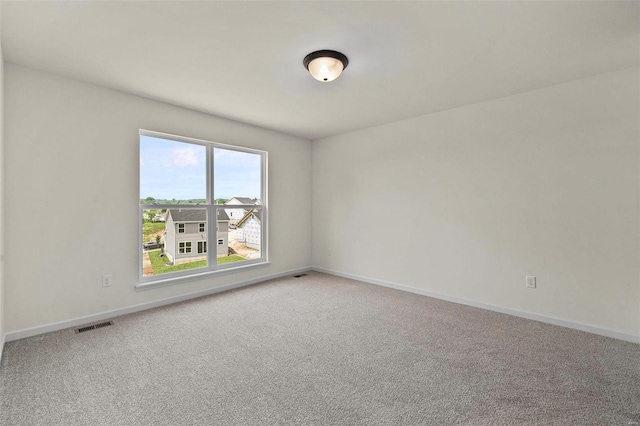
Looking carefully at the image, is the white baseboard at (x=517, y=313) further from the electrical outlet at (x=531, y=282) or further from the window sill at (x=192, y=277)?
the window sill at (x=192, y=277)

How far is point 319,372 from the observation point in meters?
2.15

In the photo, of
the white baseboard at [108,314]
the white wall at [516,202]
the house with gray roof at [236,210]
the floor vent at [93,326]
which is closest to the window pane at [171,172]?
the house with gray roof at [236,210]

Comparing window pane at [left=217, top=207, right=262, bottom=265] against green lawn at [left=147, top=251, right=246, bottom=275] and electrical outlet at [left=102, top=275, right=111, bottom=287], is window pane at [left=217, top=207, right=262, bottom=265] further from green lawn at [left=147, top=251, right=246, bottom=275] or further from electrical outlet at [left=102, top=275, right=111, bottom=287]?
electrical outlet at [left=102, top=275, right=111, bottom=287]

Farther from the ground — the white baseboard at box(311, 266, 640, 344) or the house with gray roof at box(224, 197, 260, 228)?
the house with gray roof at box(224, 197, 260, 228)

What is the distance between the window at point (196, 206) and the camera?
11.7ft

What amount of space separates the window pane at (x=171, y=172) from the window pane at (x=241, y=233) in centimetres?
51

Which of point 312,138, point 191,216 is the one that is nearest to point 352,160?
point 312,138

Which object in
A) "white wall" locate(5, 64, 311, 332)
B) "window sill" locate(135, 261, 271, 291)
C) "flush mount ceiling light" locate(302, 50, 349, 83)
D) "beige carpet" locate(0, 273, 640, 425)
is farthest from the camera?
"window sill" locate(135, 261, 271, 291)

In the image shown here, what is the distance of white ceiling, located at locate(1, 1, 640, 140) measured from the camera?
193 cm

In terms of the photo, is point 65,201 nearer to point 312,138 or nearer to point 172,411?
point 172,411

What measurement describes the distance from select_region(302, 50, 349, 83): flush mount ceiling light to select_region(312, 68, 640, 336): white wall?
6.65 feet

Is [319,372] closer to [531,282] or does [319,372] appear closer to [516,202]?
[531,282]

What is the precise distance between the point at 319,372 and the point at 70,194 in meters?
2.94

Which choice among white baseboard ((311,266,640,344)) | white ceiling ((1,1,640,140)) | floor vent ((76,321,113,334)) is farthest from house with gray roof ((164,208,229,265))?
white baseboard ((311,266,640,344))
